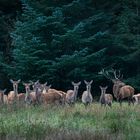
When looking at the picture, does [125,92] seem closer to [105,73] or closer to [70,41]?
[105,73]

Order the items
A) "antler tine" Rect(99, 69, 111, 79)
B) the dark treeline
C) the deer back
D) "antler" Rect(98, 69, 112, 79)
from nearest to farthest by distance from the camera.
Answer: the deer back < "antler" Rect(98, 69, 112, 79) < "antler tine" Rect(99, 69, 111, 79) < the dark treeline

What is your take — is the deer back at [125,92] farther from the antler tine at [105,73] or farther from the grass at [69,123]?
the grass at [69,123]

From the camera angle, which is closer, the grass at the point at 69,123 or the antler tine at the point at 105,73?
the grass at the point at 69,123

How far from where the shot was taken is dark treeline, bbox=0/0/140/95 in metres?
29.9

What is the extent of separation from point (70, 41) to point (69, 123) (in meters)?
18.1

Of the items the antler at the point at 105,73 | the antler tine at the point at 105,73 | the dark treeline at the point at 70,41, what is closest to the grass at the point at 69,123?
the antler at the point at 105,73

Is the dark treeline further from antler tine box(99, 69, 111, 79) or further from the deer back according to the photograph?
the deer back

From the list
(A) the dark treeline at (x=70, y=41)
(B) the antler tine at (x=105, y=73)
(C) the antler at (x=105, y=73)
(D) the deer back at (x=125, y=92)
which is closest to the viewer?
(D) the deer back at (x=125, y=92)

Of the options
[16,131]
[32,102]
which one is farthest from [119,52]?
[16,131]

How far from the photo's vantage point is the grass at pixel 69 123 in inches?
428

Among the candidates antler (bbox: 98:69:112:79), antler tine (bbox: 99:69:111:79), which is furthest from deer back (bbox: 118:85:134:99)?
antler tine (bbox: 99:69:111:79)

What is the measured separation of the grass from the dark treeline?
12551mm

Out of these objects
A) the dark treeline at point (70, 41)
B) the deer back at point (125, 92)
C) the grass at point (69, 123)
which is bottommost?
the grass at point (69, 123)

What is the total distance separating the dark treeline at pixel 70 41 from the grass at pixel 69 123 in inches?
494
